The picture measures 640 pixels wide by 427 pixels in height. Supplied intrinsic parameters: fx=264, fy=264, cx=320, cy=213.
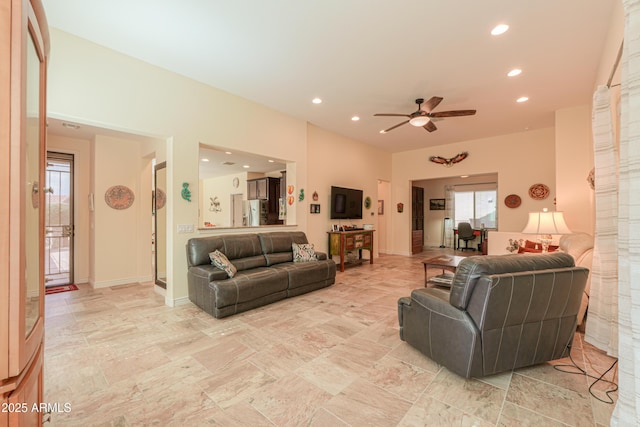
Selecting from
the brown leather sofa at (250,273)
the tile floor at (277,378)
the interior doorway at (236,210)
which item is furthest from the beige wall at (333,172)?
the interior doorway at (236,210)

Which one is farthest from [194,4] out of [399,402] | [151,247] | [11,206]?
[151,247]

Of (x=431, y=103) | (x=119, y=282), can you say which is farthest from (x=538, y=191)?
(x=119, y=282)

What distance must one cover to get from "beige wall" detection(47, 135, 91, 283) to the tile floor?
5.91 feet

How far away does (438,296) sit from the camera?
232 centimetres

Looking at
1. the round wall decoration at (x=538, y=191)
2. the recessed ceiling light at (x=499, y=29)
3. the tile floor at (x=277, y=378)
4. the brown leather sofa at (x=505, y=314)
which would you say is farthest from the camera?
the round wall decoration at (x=538, y=191)

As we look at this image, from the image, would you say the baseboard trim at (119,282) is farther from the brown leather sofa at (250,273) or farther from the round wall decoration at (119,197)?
the brown leather sofa at (250,273)

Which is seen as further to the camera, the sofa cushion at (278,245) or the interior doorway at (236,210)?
Answer: the interior doorway at (236,210)

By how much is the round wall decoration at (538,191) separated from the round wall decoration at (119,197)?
28.1 feet

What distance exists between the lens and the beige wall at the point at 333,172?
5.87 metres

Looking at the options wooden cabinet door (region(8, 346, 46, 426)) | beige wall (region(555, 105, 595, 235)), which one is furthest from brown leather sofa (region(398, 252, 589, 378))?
beige wall (region(555, 105, 595, 235))

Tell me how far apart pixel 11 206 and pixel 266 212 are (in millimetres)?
7499

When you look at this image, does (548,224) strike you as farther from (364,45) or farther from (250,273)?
(250,273)

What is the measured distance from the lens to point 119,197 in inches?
191

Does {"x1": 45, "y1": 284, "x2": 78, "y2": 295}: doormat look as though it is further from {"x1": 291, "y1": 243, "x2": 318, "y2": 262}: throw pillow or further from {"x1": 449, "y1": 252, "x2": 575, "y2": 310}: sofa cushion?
{"x1": 449, "y1": 252, "x2": 575, "y2": 310}: sofa cushion
